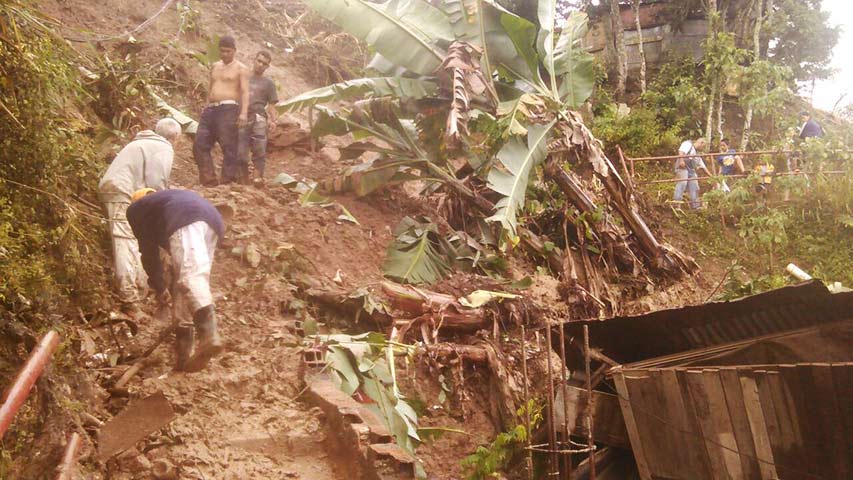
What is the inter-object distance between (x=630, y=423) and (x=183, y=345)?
340 centimetres

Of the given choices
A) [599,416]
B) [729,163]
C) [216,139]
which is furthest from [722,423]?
[729,163]

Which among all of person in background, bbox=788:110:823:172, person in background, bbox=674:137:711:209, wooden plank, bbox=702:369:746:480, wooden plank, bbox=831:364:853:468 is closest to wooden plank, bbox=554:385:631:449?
wooden plank, bbox=702:369:746:480

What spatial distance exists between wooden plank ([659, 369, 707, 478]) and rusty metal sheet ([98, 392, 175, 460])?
341cm

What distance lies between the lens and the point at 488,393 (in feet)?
23.4

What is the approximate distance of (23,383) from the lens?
2.78 meters

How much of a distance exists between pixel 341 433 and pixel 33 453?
1799 millimetres

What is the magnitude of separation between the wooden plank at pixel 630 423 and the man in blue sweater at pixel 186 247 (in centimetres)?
308

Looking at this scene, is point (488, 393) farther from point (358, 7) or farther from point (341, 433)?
point (358, 7)

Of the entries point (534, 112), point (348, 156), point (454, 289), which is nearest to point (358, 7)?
point (348, 156)

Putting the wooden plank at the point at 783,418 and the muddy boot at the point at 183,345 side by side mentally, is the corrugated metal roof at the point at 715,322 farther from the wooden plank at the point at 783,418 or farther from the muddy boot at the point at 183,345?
the muddy boot at the point at 183,345

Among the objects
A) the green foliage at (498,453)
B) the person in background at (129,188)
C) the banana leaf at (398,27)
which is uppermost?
the banana leaf at (398,27)

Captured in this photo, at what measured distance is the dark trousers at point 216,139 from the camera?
8.02m

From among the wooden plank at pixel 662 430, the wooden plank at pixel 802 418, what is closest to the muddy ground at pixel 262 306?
the wooden plank at pixel 662 430

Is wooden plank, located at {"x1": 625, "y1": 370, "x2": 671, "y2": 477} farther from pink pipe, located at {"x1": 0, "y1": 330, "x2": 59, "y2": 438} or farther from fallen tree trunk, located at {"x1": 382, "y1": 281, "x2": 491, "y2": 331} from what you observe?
pink pipe, located at {"x1": 0, "y1": 330, "x2": 59, "y2": 438}
